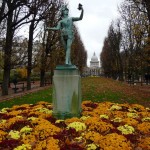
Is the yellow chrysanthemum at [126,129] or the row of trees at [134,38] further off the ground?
the row of trees at [134,38]

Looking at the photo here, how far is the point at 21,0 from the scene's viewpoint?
76.2ft

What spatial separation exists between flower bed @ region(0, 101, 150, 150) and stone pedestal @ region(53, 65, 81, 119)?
1.33 ft

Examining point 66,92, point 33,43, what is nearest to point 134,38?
point 33,43

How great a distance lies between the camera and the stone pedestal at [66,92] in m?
11.0

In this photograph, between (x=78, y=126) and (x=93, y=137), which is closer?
(x=93, y=137)

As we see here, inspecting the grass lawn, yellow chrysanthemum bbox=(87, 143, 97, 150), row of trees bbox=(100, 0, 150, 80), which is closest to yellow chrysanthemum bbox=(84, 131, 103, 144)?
yellow chrysanthemum bbox=(87, 143, 97, 150)

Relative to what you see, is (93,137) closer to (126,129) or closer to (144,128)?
(126,129)

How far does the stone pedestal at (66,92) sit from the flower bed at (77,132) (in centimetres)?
40

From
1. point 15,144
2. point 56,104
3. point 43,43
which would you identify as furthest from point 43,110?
point 43,43

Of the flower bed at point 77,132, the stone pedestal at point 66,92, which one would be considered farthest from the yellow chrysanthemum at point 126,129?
the stone pedestal at point 66,92

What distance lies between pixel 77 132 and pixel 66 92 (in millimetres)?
2384

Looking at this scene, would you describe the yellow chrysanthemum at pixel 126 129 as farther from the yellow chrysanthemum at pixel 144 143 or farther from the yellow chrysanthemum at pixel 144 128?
the yellow chrysanthemum at pixel 144 143

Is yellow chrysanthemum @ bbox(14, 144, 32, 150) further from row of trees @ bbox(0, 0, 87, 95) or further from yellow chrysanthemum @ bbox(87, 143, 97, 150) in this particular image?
row of trees @ bbox(0, 0, 87, 95)

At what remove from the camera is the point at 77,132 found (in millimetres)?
8906
